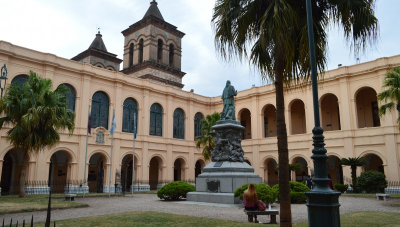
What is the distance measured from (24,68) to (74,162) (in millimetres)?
7827

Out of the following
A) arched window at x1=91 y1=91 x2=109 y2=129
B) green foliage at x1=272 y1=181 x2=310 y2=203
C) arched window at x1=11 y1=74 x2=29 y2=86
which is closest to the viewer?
green foliage at x1=272 y1=181 x2=310 y2=203

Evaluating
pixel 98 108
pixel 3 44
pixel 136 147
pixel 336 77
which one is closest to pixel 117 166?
pixel 136 147

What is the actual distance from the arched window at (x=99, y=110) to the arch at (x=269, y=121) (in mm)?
16573

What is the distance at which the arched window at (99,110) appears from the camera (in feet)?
88.9

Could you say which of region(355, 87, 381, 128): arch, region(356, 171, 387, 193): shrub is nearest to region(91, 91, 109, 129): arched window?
region(356, 171, 387, 193): shrub

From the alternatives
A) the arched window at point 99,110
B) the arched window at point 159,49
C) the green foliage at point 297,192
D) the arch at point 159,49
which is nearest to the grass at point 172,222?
the green foliage at point 297,192

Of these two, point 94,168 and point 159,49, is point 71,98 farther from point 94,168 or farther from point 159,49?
point 159,49

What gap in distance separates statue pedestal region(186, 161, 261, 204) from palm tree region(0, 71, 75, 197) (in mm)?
7912

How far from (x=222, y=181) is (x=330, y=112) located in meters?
21.0

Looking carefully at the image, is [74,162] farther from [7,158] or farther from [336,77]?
[336,77]

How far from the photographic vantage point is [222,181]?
14500 millimetres

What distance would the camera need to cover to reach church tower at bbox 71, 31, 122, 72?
39469 millimetres

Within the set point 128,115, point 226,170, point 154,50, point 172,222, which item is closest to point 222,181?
point 226,170

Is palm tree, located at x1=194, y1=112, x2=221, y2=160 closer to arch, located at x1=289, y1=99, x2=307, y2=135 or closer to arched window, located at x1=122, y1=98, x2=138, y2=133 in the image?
arched window, located at x1=122, y1=98, x2=138, y2=133
